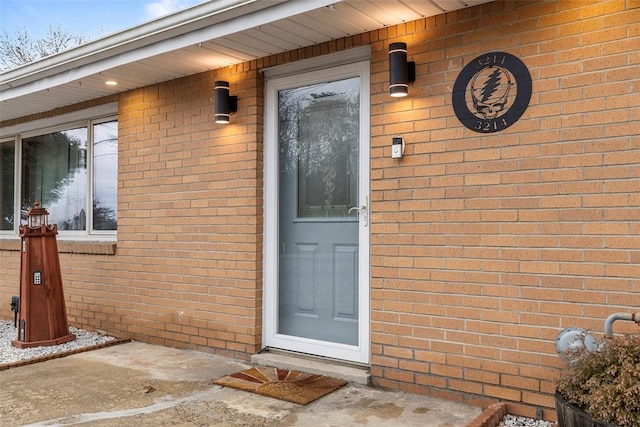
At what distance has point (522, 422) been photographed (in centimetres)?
306

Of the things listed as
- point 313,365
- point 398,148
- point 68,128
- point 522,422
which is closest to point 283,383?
point 313,365

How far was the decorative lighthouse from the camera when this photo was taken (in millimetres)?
5066

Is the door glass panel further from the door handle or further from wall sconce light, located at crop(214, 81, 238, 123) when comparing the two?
wall sconce light, located at crop(214, 81, 238, 123)

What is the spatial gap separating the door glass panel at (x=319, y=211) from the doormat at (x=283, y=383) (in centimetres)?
39

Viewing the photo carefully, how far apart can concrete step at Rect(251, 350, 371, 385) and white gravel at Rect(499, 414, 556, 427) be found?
97cm

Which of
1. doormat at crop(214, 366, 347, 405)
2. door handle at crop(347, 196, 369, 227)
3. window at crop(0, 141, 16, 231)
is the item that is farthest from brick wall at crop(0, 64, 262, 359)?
window at crop(0, 141, 16, 231)

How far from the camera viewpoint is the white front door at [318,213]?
398cm

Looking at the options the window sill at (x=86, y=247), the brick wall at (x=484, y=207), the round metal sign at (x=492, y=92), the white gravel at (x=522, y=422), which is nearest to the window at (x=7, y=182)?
the window sill at (x=86, y=247)

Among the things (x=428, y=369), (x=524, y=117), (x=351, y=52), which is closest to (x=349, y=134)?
(x=351, y=52)

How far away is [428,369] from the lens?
3467 mm

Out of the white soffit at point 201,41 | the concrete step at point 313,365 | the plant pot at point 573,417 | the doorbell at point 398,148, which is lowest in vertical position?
the concrete step at point 313,365

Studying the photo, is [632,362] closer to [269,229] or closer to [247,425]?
[247,425]

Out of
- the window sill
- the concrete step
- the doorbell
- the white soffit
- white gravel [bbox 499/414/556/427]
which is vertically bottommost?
white gravel [bbox 499/414/556/427]

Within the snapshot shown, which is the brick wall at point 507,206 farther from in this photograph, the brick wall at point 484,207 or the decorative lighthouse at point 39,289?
the decorative lighthouse at point 39,289
